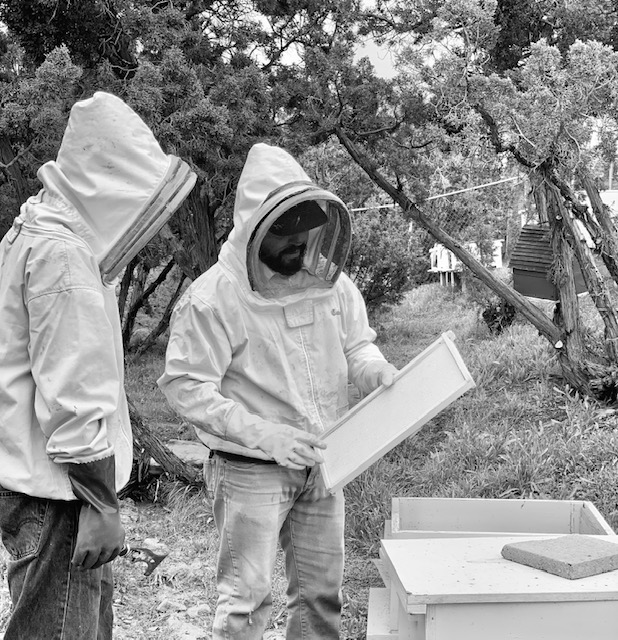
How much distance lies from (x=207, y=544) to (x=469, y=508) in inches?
59.9

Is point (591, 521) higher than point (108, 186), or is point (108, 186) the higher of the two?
point (108, 186)

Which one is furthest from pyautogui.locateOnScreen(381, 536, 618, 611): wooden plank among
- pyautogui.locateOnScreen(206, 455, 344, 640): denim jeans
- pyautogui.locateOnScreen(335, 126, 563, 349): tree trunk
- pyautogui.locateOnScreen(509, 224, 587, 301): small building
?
pyautogui.locateOnScreen(509, 224, 587, 301): small building

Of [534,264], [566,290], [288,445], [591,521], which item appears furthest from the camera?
[534,264]

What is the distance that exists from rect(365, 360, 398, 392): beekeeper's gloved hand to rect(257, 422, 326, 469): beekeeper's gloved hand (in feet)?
0.96

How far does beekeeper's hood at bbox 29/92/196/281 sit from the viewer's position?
1.83 metres

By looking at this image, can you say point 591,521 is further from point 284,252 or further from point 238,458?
point 284,252

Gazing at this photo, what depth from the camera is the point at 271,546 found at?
7.60 ft

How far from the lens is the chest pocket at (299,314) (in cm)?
237

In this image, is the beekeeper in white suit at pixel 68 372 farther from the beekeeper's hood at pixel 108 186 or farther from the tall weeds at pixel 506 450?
the tall weeds at pixel 506 450

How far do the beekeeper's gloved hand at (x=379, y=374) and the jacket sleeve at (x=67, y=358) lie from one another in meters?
0.90

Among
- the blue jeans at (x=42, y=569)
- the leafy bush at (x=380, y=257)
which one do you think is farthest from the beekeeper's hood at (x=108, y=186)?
the leafy bush at (x=380, y=257)

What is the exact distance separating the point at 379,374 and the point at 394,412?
19 centimetres

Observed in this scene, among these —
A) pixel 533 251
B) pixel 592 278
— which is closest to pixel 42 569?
pixel 592 278

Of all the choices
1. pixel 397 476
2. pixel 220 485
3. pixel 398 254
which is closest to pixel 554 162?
pixel 397 476
